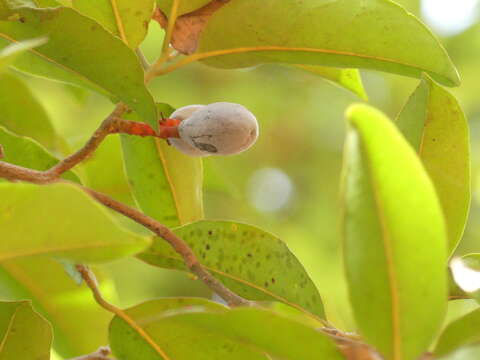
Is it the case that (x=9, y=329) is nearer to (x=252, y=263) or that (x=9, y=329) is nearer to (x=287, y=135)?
(x=252, y=263)

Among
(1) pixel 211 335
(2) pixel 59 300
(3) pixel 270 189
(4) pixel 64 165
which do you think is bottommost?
(3) pixel 270 189

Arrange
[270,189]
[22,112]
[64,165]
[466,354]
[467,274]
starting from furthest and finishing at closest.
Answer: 1. [270,189]
2. [22,112]
3. [64,165]
4. [467,274]
5. [466,354]

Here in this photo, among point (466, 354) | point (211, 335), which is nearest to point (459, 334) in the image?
point (466, 354)

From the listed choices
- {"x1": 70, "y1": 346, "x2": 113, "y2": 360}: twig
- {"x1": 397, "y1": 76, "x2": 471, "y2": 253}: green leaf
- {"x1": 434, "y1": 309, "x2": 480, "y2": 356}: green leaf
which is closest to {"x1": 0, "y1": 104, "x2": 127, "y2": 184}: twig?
{"x1": 70, "y1": 346, "x2": 113, "y2": 360}: twig

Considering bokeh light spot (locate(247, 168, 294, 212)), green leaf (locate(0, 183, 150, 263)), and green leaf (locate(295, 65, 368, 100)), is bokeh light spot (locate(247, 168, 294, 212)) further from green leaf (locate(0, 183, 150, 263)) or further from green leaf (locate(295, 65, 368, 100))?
green leaf (locate(0, 183, 150, 263))

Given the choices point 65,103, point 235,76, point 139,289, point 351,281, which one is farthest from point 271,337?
point 235,76

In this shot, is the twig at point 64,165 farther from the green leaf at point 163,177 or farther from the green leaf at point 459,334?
the green leaf at point 459,334
